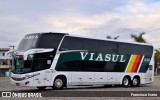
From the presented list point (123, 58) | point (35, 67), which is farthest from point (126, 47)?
point (35, 67)

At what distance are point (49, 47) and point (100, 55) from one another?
481 centimetres

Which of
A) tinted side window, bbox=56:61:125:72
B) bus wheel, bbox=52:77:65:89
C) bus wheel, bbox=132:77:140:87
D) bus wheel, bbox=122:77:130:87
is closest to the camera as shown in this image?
bus wheel, bbox=52:77:65:89

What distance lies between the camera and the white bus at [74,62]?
71.7ft

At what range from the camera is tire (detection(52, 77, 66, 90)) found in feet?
75.8

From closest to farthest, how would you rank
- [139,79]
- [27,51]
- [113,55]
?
1. [27,51]
2. [113,55]
3. [139,79]

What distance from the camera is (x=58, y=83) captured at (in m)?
23.2

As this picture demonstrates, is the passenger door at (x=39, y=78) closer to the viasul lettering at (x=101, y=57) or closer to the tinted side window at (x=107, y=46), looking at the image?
the viasul lettering at (x=101, y=57)

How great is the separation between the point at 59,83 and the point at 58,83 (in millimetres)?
68

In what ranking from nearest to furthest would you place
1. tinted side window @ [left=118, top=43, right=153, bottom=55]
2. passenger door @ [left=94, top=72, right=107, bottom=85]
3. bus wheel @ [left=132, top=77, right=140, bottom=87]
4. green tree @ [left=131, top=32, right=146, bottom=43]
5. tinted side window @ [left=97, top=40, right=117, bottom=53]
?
passenger door @ [left=94, top=72, right=107, bottom=85] < tinted side window @ [left=97, top=40, right=117, bottom=53] < tinted side window @ [left=118, top=43, right=153, bottom=55] < bus wheel @ [left=132, top=77, right=140, bottom=87] < green tree @ [left=131, top=32, right=146, bottom=43]

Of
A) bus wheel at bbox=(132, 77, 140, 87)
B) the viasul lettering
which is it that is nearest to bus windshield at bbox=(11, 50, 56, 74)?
the viasul lettering

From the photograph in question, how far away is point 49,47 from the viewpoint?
22516 millimetres

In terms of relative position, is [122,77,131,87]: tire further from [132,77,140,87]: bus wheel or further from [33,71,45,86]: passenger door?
[33,71,45,86]: passenger door

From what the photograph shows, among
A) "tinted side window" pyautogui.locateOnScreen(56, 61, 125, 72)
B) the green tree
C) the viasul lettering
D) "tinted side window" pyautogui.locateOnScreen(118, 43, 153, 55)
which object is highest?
the green tree

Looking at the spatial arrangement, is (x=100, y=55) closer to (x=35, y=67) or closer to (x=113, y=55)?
(x=113, y=55)
